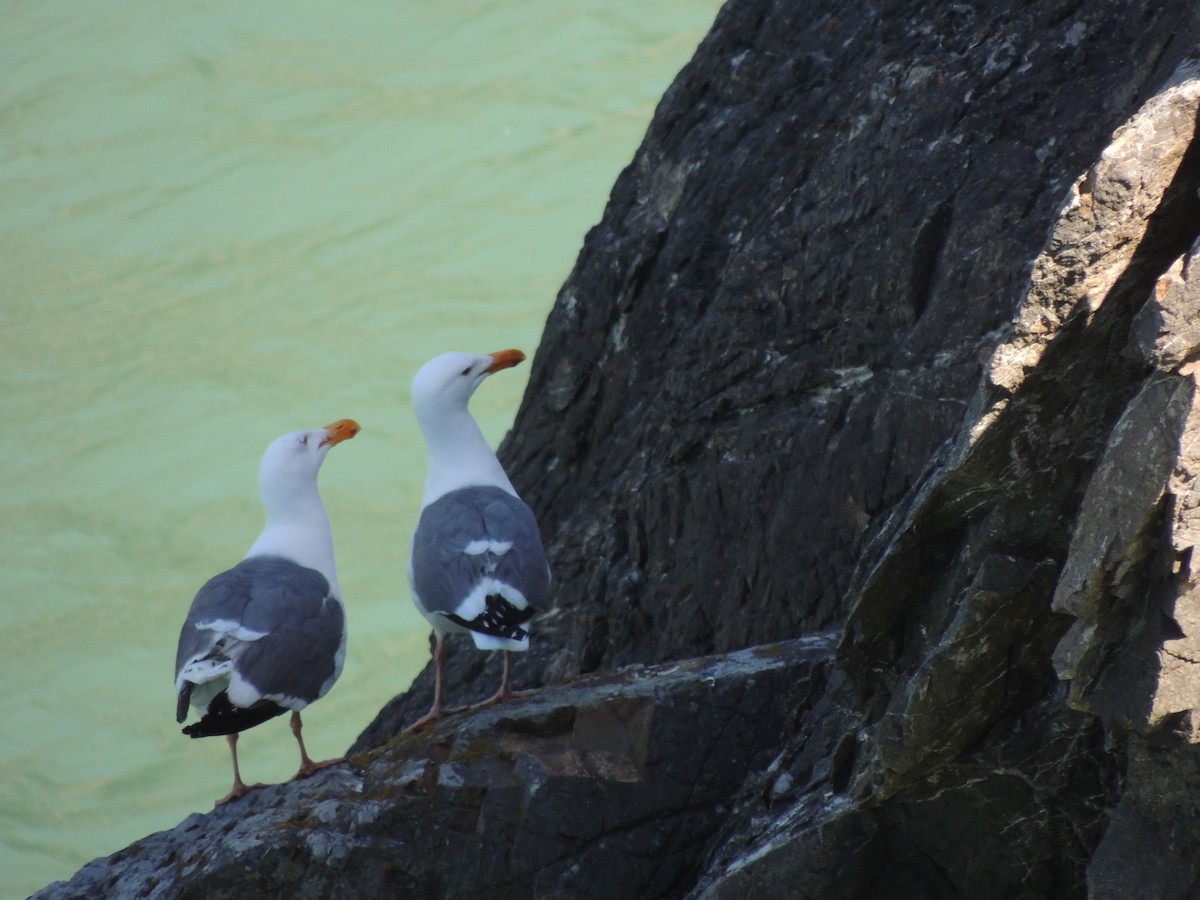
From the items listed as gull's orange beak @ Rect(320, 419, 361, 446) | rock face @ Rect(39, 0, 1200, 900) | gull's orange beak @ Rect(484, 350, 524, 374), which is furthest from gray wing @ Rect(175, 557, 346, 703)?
gull's orange beak @ Rect(484, 350, 524, 374)

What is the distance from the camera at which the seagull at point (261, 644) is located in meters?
4.43

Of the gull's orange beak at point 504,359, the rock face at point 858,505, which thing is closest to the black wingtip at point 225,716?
the rock face at point 858,505

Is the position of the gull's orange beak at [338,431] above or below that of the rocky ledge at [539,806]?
above

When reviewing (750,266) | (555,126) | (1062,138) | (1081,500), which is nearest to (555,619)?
(750,266)

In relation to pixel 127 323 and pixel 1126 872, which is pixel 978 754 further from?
pixel 127 323

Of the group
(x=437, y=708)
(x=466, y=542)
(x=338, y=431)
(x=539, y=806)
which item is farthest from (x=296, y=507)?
(x=539, y=806)

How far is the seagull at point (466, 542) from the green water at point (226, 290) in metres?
7.22

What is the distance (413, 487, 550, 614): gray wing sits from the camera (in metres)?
4.61

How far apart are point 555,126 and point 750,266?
41.6ft

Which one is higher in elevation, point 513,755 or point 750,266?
point 750,266

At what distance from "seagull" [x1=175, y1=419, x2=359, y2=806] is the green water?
747cm

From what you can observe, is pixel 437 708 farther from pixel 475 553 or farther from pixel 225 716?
pixel 225 716

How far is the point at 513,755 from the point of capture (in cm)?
396

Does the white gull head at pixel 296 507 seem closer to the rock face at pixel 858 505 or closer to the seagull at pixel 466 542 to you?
the seagull at pixel 466 542
